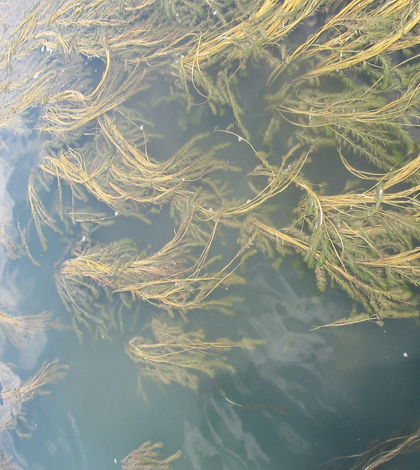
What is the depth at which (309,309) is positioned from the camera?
7.50ft

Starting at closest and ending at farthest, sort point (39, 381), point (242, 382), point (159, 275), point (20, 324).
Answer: point (242, 382) < point (159, 275) < point (39, 381) < point (20, 324)

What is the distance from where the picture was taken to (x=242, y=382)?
2.40 meters

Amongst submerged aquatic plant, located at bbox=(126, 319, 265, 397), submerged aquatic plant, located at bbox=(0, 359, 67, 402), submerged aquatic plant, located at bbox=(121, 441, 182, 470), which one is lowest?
submerged aquatic plant, located at bbox=(121, 441, 182, 470)

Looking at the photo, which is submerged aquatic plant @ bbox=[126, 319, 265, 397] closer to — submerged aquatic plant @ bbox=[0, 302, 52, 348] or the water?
the water

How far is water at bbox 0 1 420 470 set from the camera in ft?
7.07

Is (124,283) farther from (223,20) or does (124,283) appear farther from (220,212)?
(223,20)

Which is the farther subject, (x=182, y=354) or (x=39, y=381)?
(x=39, y=381)

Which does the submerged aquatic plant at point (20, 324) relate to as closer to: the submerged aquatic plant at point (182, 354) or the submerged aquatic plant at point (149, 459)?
the submerged aquatic plant at point (182, 354)

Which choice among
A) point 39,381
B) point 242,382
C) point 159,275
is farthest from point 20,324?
point 242,382

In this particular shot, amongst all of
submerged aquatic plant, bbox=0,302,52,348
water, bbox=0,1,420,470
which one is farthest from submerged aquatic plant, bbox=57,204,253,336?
submerged aquatic plant, bbox=0,302,52,348

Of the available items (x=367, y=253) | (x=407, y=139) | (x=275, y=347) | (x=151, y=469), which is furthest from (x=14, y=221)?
(x=407, y=139)

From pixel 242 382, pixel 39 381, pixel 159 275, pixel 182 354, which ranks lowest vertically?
pixel 242 382

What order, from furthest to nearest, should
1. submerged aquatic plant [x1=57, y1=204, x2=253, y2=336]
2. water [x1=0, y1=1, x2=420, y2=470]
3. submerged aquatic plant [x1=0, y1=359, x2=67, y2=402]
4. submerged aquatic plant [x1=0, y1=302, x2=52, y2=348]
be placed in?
submerged aquatic plant [x1=0, y1=302, x2=52, y2=348] < submerged aquatic plant [x1=0, y1=359, x2=67, y2=402] < submerged aquatic plant [x1=57, y1=204, x2=253, y2=336] < water [x1=0, y1=1, x2=420, y2=470]

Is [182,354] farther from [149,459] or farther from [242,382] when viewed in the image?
[149,459]
